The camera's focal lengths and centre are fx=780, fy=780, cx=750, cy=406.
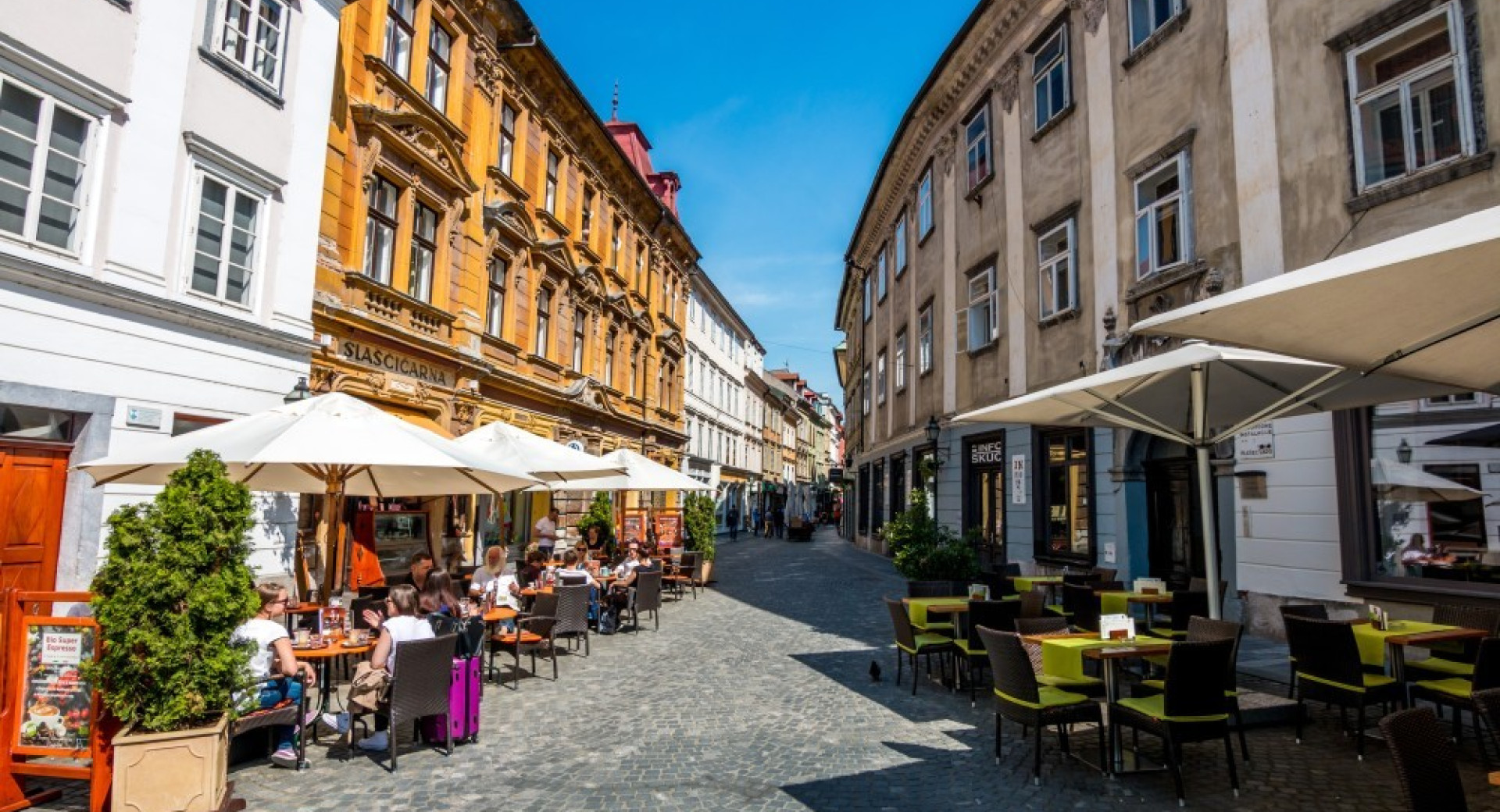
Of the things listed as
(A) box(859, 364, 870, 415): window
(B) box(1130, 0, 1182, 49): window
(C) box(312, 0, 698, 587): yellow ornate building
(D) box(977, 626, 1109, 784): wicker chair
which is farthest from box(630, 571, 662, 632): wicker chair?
(A) box(859, 364, 870, 415): window

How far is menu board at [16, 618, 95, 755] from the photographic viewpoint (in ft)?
15.3

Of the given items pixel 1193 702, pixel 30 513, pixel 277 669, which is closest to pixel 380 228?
pixel 30 513

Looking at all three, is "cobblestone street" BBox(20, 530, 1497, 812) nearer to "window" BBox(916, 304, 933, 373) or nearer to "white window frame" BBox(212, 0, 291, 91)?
"white window frame" BBox(212, 0, 291, 91)

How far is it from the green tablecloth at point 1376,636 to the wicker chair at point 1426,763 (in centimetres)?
325

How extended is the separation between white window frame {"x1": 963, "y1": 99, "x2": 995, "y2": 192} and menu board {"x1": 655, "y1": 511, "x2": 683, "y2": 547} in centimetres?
1055

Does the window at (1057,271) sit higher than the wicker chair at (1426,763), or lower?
higher

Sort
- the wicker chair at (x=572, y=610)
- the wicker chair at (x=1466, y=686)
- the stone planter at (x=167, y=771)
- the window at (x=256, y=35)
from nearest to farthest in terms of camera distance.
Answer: the stone planter at (x=167, y=771)
the wicker chair at (x=1466, y=686)
the wicker chair at (x=572, y=610)
the window at (x=256, y=35)

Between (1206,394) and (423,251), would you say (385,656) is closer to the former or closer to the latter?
(1206,394)

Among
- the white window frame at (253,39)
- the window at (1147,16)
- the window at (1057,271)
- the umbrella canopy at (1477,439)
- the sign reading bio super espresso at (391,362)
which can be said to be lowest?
the umbrella canopy at (1477,439)

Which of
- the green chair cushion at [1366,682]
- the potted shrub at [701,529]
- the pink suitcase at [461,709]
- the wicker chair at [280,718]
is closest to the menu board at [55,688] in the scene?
the wicker chair at [280,718]

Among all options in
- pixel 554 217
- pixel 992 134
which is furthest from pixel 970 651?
pixel 554 217

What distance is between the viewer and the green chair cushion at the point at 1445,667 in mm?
5930

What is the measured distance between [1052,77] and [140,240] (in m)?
14.2

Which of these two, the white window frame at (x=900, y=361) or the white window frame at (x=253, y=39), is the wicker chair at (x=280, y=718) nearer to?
the white window frame at (x=253, y=39)
